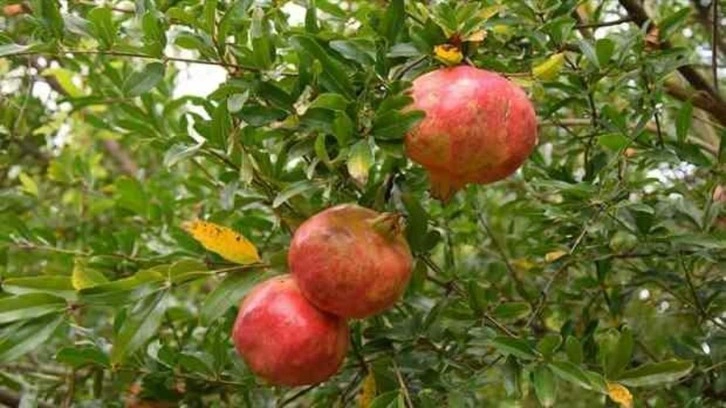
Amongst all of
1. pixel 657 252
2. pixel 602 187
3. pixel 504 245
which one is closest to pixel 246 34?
pixel 602 187

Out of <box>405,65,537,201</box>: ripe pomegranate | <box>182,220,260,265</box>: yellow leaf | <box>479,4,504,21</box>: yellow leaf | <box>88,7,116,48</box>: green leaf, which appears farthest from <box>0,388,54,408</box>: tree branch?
<box>479,4,504,21</box>: yellow leaf

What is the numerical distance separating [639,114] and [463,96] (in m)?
0.51

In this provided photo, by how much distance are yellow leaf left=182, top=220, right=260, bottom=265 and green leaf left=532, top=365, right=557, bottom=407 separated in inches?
16.6

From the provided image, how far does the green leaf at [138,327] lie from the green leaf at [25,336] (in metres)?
0.08

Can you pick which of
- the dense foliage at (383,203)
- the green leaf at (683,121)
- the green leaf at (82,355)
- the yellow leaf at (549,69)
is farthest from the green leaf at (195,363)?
the green leaf at (683,121)

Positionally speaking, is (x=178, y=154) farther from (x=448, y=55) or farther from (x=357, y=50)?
(x=448, y=55)

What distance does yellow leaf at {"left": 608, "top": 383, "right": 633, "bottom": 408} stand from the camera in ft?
3.94

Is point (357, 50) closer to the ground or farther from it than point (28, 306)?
farther from it

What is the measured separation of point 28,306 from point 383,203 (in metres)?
0.48

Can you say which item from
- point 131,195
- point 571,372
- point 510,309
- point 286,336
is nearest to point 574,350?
point 571,372

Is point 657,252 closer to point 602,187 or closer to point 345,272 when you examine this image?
point 602,187

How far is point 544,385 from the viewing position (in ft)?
3.99

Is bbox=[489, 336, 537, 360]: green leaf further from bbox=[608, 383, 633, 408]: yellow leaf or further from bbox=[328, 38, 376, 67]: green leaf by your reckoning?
bbox=[328, 38, 376, 67]: green leaf

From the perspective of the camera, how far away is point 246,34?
1379 millimetres
